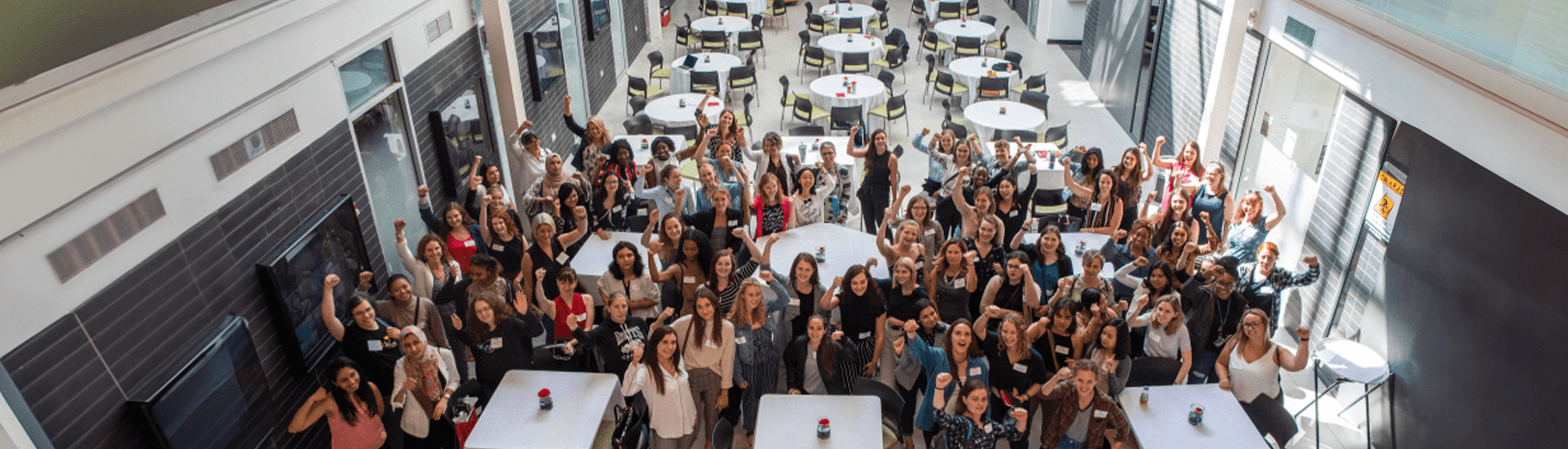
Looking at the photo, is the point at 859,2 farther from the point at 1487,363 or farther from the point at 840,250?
the point at 1487,363

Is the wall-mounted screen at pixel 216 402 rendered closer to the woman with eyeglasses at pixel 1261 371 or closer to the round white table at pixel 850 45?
the woman with eyeglasses at pixel 1261 371

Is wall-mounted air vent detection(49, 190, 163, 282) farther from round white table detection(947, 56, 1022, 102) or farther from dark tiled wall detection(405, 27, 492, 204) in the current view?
round white table detection(947, 56, 1022, 102)

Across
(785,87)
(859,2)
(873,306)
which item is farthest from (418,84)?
(859,2)

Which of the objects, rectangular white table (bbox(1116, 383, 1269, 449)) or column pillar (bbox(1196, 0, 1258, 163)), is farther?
column pillar (bbox(1196, 0, 1258, 163))

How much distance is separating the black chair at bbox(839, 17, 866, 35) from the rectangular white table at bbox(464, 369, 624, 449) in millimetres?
11396

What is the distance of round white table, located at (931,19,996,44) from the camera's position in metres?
13.8

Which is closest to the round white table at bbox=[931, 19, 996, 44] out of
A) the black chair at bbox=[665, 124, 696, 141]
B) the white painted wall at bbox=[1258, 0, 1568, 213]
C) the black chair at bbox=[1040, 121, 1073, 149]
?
the black chair at bbox=[1040, 121, 1073, 149]

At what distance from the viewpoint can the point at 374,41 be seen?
5.85 meters

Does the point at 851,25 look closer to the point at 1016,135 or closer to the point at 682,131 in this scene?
the point at 682,131

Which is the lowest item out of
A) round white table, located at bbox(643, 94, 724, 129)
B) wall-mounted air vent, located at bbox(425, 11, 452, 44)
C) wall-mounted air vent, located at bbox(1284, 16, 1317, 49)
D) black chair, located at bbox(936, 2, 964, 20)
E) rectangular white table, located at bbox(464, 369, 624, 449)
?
black chair, located at bbox(936, 2, 964, 20)

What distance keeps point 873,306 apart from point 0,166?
12.5ft

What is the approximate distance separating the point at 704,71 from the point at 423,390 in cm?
801

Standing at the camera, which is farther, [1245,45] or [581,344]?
[1245,45]

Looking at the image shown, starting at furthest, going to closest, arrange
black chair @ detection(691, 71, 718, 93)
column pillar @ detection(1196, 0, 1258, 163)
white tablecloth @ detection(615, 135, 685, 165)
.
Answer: black chair @ detection(691, 71, 718, 93), white tablecloth @ detection(615, 135, 685, 165), column pillar @ detection(1196, 0, 1258, 163)
